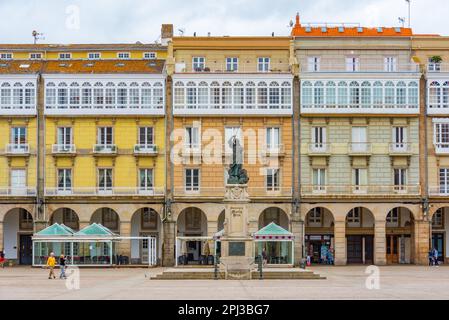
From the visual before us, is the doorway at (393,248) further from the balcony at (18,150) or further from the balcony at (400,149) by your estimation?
the balcony at (18,150)

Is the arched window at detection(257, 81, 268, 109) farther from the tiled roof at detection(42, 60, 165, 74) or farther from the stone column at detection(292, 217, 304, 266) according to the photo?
the stone column at detection(292, 217, 304, 266)

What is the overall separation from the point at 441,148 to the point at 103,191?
2761 cm

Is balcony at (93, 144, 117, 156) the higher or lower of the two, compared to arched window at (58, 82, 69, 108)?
lower

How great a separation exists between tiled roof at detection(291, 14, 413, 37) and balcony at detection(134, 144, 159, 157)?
656 inches

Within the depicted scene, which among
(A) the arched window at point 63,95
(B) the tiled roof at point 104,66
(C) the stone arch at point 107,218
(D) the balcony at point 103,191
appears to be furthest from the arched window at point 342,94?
(A) the arched window at point 63,95

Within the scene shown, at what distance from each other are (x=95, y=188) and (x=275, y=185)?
14615 mm

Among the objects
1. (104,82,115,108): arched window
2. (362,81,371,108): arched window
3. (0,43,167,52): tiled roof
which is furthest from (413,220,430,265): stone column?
(0,43,167,52): tiled roof

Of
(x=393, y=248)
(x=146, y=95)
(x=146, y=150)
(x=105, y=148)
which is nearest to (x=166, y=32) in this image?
(x=146, y=95)

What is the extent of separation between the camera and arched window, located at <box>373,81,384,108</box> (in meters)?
90.8

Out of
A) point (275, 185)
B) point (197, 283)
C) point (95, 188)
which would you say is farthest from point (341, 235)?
point (197, 283)

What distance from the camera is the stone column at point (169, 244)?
89.1 meters

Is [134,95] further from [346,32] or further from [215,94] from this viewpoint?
[346,32]

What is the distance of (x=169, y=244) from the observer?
89.5 metres

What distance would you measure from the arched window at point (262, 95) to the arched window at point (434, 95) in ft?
43.9
